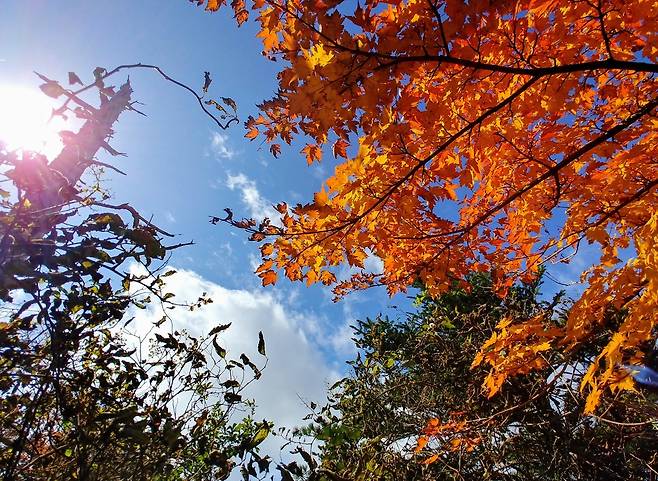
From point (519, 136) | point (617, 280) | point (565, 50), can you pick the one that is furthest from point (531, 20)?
point (617, 280)

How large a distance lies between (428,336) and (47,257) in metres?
6.08

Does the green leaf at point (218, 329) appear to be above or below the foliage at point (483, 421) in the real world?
below

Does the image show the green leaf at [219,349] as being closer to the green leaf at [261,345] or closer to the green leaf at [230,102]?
the green leaf at [261,345]

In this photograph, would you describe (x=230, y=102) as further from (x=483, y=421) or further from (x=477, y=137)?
(x=483, y=421)

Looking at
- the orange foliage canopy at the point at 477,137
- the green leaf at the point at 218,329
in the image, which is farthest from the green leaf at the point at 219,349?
the orange foliage canopy at the point at 477,137

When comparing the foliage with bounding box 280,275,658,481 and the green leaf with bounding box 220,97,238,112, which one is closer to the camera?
the green leaf with bounding box 220,97,238,112

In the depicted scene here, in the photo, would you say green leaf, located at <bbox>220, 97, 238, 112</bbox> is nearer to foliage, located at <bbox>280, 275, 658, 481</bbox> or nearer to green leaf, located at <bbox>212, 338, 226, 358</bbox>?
green leaf, located at <bbox>212, 338, 226, 358</bbox>

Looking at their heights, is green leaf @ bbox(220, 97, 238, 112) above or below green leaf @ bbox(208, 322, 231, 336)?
above

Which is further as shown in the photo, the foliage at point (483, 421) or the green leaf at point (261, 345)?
the foliage at point (483, 421)

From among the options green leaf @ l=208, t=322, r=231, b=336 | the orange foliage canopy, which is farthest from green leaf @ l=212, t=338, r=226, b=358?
the orange foliage canopy

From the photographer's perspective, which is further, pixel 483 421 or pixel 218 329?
pixel 483 421

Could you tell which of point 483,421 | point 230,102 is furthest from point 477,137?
point 483,421

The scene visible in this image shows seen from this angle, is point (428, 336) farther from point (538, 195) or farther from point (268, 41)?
point (268, 41)

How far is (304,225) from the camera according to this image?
107 inches
